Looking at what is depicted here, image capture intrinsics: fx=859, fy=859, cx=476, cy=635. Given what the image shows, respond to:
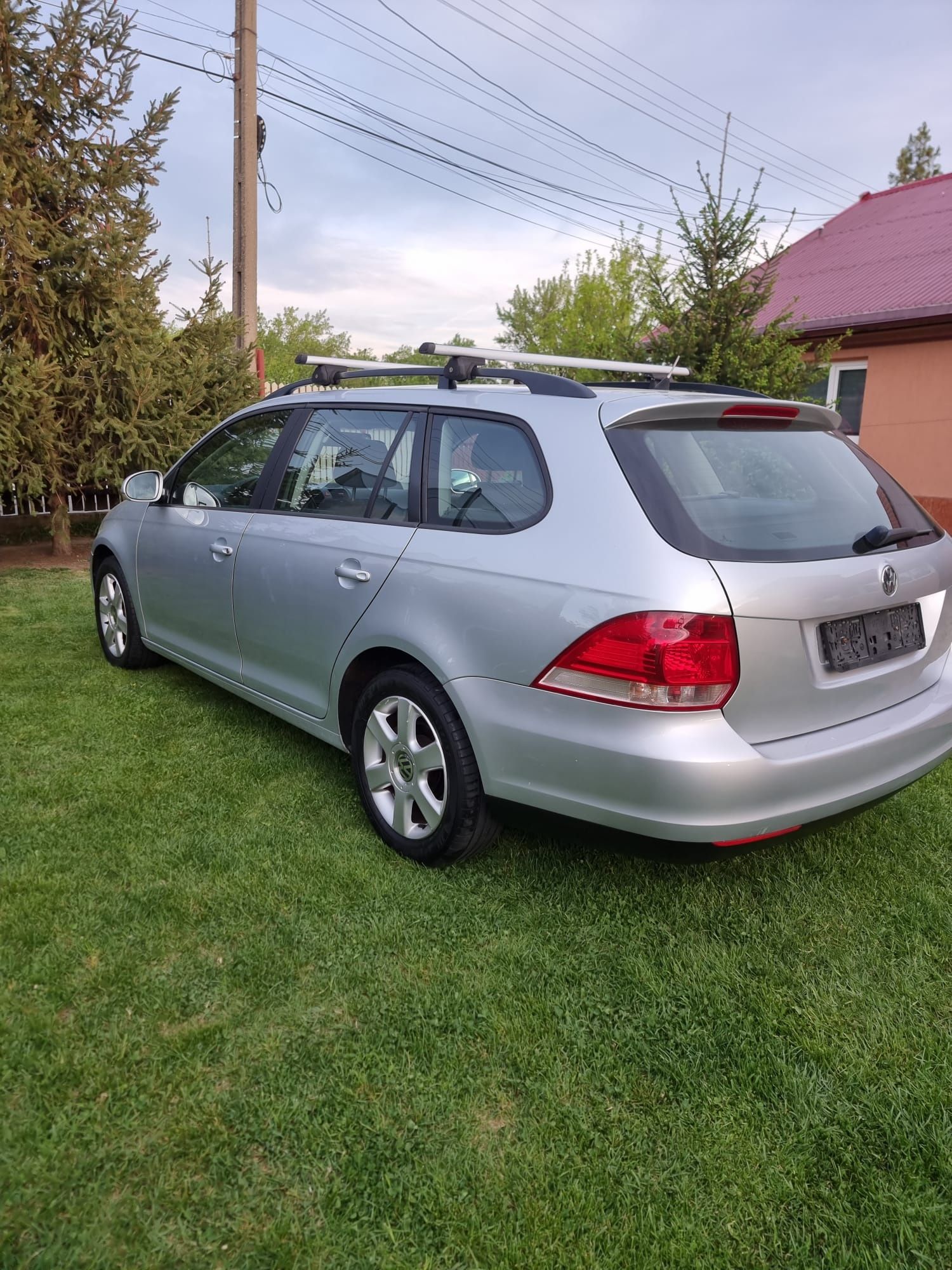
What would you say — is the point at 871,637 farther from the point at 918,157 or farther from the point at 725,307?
the point at 918,157

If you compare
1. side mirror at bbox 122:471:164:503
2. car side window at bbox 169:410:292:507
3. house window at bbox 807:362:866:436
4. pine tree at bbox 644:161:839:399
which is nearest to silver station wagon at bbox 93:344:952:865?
car side window at bbox 169:410:292:507

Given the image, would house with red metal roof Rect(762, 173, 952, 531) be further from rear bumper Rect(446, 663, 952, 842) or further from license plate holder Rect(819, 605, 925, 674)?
rear bumper Rect(446, 663, 952, 842)

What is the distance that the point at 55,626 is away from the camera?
6629 mm

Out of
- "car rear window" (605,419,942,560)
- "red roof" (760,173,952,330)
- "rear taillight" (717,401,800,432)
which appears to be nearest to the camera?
"car rear window" (605,419,942,560)

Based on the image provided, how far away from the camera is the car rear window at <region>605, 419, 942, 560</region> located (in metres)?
2.38

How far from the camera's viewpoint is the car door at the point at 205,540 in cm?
402

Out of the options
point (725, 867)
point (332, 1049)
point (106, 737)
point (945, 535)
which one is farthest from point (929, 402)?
point (332, 1049)

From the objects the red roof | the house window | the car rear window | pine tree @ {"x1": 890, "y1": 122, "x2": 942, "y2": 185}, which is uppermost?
pine tree @ {"x1": 890, "y1": 122, "x2": 942, "y2": 185}

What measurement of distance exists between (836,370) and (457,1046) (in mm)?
12962

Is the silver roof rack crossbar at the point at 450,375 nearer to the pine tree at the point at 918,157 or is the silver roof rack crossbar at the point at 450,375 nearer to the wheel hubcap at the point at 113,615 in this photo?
the wheel hubcap at the point at 113,615

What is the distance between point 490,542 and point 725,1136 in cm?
170

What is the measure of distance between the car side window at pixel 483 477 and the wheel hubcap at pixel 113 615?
9.64ft

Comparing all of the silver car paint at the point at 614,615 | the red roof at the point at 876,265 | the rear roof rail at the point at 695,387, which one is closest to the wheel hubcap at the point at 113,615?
the silver car paint at the point at 614,615

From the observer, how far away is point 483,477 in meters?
2.89
